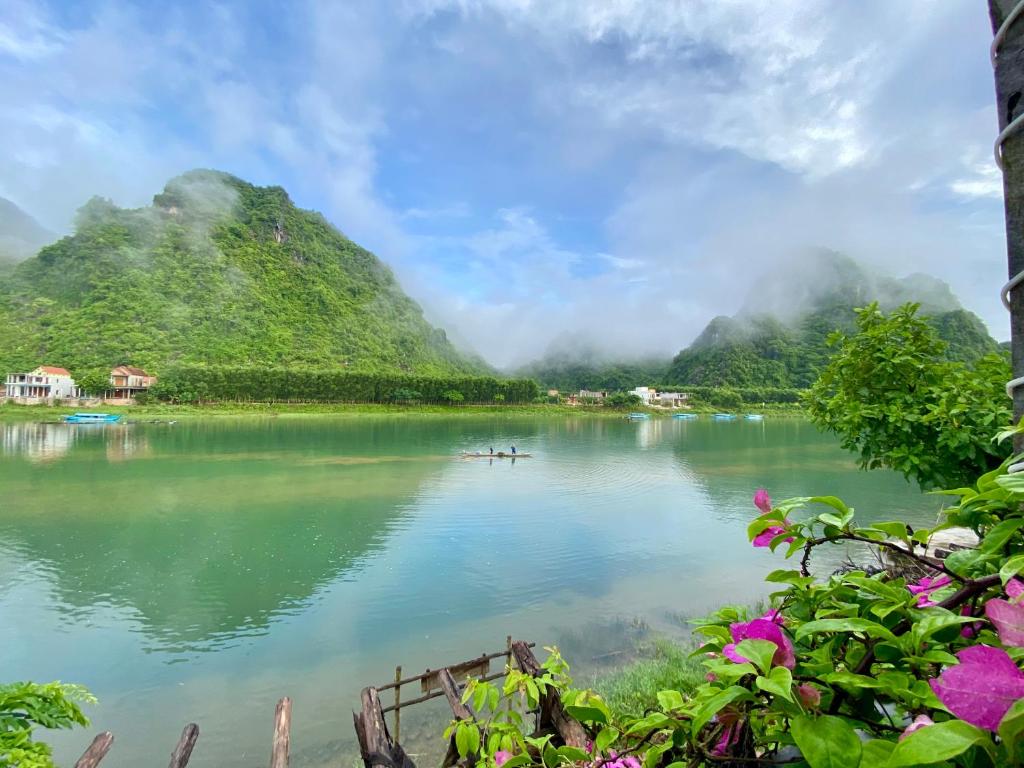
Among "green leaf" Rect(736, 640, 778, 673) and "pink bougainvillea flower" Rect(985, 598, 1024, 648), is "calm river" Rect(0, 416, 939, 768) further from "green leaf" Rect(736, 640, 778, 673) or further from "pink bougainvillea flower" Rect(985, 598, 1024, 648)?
"pink bougainvillea flower" Rect(985, 598, 1024, 648)

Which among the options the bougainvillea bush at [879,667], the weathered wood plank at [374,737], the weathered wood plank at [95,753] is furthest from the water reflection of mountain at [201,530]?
the bougainvillea bush at [879,667]

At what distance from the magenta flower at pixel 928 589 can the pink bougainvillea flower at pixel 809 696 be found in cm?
24

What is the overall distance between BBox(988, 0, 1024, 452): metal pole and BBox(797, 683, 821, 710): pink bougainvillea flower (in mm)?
758

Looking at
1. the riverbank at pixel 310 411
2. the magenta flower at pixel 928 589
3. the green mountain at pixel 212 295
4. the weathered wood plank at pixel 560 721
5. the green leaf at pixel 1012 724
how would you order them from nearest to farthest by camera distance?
the green leaf at pixel 1012 724, the magenta flower at pixel 928 589, the weathered wood plank at pixel 560 721, the riverbank at pixel 310 411, the green mountain at pixel 212 295

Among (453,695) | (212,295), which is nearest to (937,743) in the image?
(453,695)

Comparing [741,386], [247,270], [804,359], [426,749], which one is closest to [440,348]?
[247,270]

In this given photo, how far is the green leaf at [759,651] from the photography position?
750 millimetres

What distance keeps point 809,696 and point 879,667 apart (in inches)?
11.2

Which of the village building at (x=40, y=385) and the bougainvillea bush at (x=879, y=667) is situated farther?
the village building at (x=40, y=385)

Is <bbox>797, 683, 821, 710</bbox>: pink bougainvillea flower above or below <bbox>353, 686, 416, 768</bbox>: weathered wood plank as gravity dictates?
above

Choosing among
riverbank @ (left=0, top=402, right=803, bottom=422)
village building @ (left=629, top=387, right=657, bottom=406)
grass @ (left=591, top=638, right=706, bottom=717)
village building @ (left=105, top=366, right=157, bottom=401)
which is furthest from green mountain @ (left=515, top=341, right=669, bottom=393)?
grass @ (left=591, top=638, right=706, bottom=717)

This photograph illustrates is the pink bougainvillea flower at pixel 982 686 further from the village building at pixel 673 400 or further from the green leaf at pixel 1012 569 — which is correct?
the village building at pixel 673 400

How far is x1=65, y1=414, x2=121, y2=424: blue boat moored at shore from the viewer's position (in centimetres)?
4975

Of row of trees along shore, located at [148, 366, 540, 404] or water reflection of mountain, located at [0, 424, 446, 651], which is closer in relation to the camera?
water reflection of mountain, located at [0, 424, 446, 651]
